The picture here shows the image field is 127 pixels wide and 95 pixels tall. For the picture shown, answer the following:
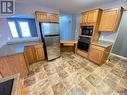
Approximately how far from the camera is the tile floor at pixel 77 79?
1.78m

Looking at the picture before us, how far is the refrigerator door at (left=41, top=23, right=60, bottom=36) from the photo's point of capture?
2.90 m

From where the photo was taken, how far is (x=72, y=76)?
7.51 feet

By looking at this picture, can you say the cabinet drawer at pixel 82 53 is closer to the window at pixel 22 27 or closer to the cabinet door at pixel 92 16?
the cabinet door at pixel 92 16

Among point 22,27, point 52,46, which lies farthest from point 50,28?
point 22,27

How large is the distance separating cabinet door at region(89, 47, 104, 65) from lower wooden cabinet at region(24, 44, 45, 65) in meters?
2.18

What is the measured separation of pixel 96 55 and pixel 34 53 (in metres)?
2.60

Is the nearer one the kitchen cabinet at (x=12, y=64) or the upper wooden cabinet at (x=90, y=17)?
the kitchen cabinet at (x=12, y=64)

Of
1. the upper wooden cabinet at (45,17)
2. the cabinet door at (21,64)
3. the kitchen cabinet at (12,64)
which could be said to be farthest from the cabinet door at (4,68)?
the upper wooden cabinet at (45,17)

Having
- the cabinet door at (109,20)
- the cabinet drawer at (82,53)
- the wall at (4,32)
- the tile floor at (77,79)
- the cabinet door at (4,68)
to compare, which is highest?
the cabinet door at (109,20)

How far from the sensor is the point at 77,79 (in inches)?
85.3

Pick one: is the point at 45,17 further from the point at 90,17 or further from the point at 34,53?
the point at 90,17

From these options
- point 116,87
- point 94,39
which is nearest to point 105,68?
point 116,87

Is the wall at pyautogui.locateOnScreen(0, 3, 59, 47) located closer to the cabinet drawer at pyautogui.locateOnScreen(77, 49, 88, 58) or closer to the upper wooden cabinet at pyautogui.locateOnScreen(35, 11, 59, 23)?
the upper wooden cabinet at pyautogui.locateOnScreen(35, 11, 59, 23)

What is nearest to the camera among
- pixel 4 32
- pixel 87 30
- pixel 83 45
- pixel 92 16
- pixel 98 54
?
pixel 4 32
